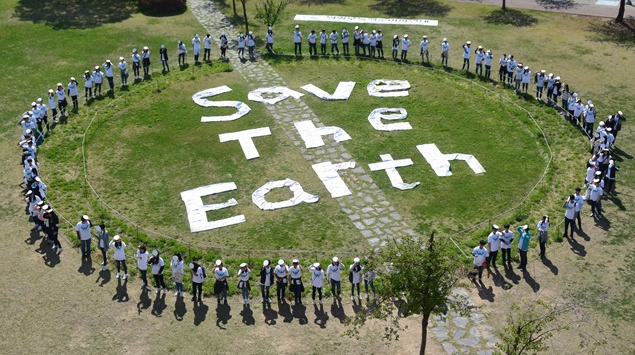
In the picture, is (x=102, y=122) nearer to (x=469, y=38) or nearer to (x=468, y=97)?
(x=468, y=97)

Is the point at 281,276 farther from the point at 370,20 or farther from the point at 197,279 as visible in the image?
the point at 370,20

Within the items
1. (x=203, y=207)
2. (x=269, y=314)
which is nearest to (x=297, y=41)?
(x=203, y=207)

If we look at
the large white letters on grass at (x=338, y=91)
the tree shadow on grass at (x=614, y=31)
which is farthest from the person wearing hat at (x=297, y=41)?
the tree shadow on grass at (x=614, y=31)

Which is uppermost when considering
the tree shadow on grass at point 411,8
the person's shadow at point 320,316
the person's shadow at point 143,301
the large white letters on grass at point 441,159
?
the tree shadow on grass at point 411,8

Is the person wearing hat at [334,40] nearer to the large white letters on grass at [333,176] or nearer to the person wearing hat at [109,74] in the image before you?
the person wearing hat at [109,74]

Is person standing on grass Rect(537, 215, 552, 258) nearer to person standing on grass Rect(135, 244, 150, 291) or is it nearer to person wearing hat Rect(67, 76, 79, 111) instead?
person standing on grass Rect(135, 244, 150, 291)
